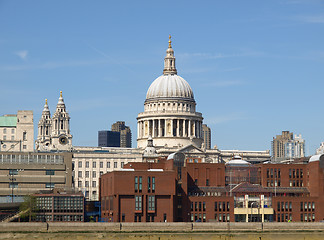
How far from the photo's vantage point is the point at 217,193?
191750mm

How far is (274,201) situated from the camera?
606 ft

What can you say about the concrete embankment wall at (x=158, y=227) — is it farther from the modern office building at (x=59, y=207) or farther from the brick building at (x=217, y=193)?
the modern office building at (x=59, y=207)

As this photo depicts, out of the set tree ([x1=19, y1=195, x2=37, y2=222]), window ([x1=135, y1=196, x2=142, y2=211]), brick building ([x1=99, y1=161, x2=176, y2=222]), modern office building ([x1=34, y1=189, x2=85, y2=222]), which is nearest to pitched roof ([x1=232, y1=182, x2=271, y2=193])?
brick building ([x1=99, y1=161, x2=176, y2=222])

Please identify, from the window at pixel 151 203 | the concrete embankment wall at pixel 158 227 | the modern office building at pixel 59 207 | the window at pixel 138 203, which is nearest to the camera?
the concrete embankment wall at pixel 158 227

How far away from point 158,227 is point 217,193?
97.9ft

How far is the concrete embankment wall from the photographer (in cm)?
15900

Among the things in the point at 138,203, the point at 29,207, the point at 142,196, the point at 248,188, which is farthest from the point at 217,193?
the point at 29,207

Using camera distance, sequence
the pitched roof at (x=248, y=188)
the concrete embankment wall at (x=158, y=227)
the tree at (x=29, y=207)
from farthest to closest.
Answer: the pitched roof at (x=248, y=188)
the tree at (x=29, y=207)
the concrete embankment wall at (x=158, y=227)

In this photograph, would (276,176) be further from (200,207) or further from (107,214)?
(107,214)

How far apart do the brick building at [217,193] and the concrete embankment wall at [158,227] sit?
40.1 feet

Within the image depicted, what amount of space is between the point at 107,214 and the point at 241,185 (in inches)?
1104

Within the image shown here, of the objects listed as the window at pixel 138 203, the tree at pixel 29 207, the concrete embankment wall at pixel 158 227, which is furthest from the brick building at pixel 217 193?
the tree at pixel 29 207

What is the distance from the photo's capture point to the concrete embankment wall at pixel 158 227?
159000 millimetres

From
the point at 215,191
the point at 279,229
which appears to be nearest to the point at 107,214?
the point at 215,191
